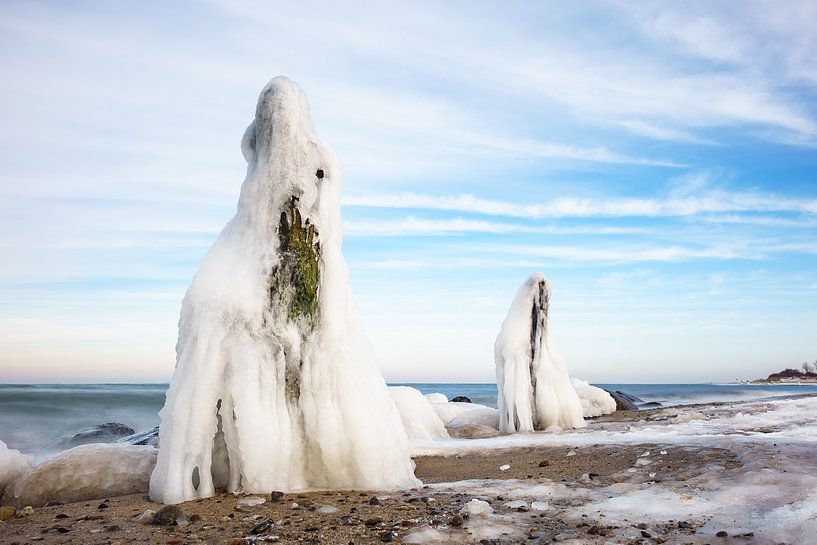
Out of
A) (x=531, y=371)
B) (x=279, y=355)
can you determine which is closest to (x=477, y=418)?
(x=531, y=371)

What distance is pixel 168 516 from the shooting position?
5152 mm

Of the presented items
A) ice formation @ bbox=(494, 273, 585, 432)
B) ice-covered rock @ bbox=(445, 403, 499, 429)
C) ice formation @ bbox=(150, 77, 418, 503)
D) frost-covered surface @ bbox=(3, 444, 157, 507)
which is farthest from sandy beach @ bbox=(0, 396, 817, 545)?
ice-covered rock @ bbox=(445, 403, 499, 429)

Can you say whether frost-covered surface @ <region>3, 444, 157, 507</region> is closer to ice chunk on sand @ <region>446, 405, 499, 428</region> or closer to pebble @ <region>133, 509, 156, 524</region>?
pebble @ <region>133, 509, 156, 524</region>

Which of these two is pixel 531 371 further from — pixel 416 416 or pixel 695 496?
pixel 695 496

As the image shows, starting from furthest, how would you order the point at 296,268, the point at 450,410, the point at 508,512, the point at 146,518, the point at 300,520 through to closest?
1. the point at 450,410
2. the point at 296,268
3. the point at 508,512
4. the point at 146,518
5. the point at 300,520

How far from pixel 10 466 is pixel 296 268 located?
4.08m

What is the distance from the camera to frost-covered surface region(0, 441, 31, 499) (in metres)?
7.41

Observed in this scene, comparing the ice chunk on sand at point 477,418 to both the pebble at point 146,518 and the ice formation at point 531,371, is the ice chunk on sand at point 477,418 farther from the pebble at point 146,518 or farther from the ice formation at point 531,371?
the pebble at point 146,518

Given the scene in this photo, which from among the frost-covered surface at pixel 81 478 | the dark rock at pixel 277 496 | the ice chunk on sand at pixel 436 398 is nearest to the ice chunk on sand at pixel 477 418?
the ice chunk on sand at pixel 436 398

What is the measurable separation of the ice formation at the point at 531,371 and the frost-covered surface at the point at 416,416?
2363 millimetres

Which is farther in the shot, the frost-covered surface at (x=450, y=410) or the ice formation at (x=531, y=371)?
the frost-covered surface at (x=450, y=410)

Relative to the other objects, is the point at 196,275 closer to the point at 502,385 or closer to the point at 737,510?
the point at 737,510

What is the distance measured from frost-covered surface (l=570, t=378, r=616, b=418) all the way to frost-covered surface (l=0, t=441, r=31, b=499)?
18.1m

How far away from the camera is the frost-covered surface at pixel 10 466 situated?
741 centimetres
